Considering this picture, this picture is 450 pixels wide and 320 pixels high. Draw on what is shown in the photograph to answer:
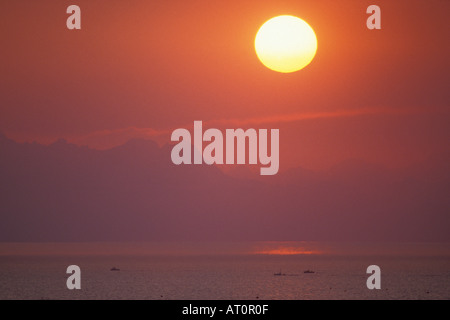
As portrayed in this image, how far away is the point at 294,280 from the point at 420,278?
3865cm

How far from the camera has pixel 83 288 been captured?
5408 inches

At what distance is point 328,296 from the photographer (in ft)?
396
